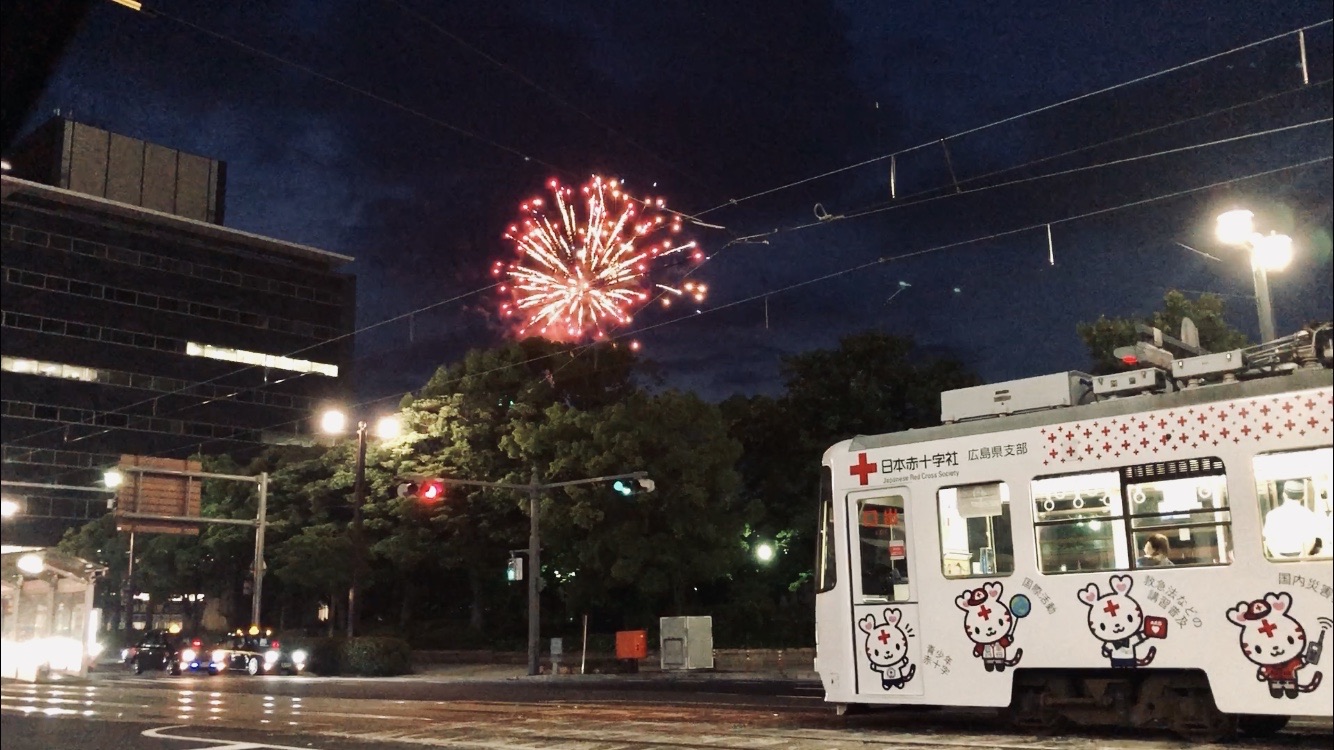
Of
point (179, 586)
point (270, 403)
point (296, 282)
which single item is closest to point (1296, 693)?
point (296, 282)

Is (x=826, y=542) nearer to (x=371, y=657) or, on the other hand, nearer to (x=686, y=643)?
(x=686, y=643)

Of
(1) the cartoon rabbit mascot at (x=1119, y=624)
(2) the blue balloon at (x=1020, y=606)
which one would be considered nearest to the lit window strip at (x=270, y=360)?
(2) the blue balloon at (x=1020, y=606)

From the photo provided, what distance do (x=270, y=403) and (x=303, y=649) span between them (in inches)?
1272

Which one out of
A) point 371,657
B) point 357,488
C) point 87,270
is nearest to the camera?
point 87,270

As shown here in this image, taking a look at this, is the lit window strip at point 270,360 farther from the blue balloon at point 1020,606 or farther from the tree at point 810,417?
the blue balloon at point 1020,606

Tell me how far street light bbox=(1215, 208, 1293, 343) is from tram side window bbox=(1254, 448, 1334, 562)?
5.20m

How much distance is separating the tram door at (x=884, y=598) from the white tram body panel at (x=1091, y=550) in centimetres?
2

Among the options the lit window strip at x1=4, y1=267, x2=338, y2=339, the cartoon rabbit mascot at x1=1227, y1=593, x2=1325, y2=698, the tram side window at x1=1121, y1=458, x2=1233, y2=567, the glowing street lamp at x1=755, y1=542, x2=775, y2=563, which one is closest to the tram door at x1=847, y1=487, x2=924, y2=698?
the tram side window at x1=1121, y1=458, x2=1233, y2=567

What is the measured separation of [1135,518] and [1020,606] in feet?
5.13

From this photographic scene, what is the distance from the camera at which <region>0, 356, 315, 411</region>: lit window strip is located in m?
3.47

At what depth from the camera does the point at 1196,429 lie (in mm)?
11070

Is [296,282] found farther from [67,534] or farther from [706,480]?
[67,534]

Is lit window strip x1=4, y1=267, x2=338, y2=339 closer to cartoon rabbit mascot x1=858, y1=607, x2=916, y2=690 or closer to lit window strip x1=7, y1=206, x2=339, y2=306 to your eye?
lit window strip x1=7, y1=206, x2=339, y2=306

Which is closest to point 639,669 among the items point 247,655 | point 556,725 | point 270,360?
point 247,655
